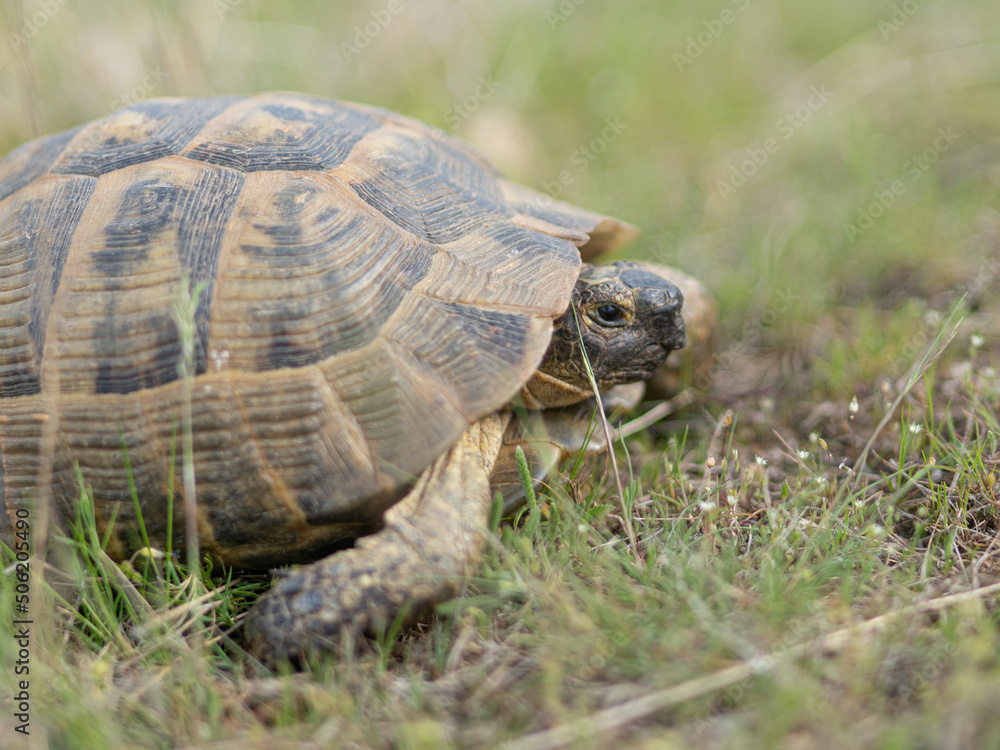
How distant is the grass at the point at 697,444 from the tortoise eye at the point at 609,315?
597 millimetres

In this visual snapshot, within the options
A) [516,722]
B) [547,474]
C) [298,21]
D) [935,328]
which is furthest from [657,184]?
[516,722]

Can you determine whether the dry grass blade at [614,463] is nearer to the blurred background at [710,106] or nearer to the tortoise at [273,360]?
the tortoise at [273,360]

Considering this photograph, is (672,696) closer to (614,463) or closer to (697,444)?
(614,463)

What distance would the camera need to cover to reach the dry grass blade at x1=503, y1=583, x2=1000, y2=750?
1.73 m

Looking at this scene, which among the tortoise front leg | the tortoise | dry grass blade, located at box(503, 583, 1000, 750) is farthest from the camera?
the tortoise

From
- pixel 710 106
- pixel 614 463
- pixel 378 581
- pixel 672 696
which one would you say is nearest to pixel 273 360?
pixel 378 581

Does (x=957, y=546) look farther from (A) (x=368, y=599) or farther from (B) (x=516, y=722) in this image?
(A) (x=368, y=599)

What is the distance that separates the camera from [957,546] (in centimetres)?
249

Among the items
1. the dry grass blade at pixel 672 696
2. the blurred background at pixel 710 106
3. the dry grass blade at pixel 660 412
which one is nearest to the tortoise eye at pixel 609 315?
the dry grass blade at pixel 660 412

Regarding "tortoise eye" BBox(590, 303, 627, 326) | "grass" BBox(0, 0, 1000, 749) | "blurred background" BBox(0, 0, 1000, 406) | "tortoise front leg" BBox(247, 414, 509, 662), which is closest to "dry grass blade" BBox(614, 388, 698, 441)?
"grass" BBox(0, 0, 1000, 749)

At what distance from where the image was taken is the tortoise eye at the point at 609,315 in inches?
114

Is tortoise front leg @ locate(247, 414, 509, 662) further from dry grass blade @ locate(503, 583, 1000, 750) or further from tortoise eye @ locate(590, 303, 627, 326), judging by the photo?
tortoise eye @ locate(590, 303, 627, 326)

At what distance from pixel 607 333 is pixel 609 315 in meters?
0.08

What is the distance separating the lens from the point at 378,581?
2.18m
